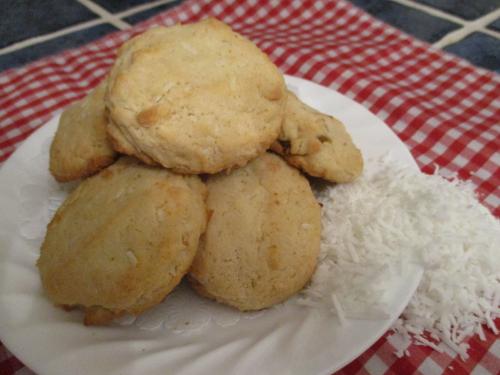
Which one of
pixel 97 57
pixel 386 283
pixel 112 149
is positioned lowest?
pixel 97 57

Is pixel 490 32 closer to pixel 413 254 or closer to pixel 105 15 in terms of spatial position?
pixel 413 254

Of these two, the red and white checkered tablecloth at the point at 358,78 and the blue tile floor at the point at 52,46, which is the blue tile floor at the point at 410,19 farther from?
the blue tile floor at the point at 52,46

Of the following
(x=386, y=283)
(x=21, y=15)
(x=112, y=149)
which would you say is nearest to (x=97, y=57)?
(x=21, y=15)

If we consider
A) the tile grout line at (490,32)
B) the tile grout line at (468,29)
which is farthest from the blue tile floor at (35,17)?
the tile grout line at (490,32)

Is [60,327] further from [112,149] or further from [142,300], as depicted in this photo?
[112,149]

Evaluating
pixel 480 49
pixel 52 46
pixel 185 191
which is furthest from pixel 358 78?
pixel 52 46

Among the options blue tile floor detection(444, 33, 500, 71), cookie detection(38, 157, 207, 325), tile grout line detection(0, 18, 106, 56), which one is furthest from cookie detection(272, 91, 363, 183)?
tile grout line detection(0, 18, 106, 56)
